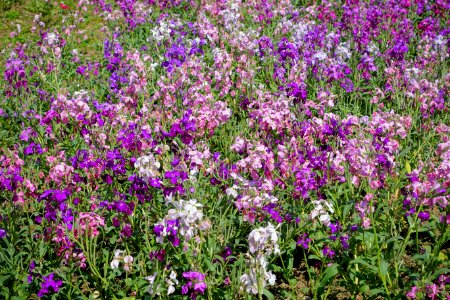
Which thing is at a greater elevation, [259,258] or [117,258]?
[259,258]

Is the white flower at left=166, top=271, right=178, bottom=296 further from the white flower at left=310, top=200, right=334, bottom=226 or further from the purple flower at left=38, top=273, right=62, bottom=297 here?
the white flower at left=310, top=200, right=334, bottom=226

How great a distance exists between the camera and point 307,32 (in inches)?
237

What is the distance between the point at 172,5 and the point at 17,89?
369 cm

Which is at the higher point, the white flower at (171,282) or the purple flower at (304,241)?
the white flower at (171,282)

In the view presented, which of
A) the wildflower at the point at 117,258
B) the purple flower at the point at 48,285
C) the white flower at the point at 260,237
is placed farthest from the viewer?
the purple flower at the point at 48,285

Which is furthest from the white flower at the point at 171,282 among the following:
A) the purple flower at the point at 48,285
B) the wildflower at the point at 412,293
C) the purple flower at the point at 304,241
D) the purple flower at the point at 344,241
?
the wildflower at the point at 412,293

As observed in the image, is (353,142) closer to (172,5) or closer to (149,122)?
(149,122)

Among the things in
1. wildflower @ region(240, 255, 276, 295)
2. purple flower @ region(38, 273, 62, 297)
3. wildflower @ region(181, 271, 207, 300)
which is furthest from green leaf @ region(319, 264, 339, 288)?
purple flower @ region(38, 273, 62, 297)

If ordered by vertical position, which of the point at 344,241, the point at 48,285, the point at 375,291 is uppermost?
the point at 344,241

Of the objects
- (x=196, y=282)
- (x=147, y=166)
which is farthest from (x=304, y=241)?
(x=147, y=166)

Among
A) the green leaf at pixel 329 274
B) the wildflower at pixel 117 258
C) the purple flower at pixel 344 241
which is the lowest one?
the green leaf at pixel 329 274

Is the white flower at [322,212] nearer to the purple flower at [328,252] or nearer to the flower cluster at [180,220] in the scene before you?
Result: the purple flower at [328,252]

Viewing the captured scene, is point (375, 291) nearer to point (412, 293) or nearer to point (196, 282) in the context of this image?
point (412, 293)

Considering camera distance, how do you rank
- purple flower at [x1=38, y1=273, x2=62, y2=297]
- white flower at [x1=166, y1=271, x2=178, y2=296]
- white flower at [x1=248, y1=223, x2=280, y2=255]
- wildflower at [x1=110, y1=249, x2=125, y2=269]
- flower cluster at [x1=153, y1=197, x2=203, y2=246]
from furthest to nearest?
purple flower at [x1=38, y1=273, x2=62, y2=297]
wildflower at [x1=110, y1=249, x2=125, y2=269]
white flower at [x1=166, y1=271, x2=178, y2=296]
flower cluster at [x1=153, y1=197, x2=203, y2=246]
white flower at [x1=248, y1=223, x2=280, y2=255]
